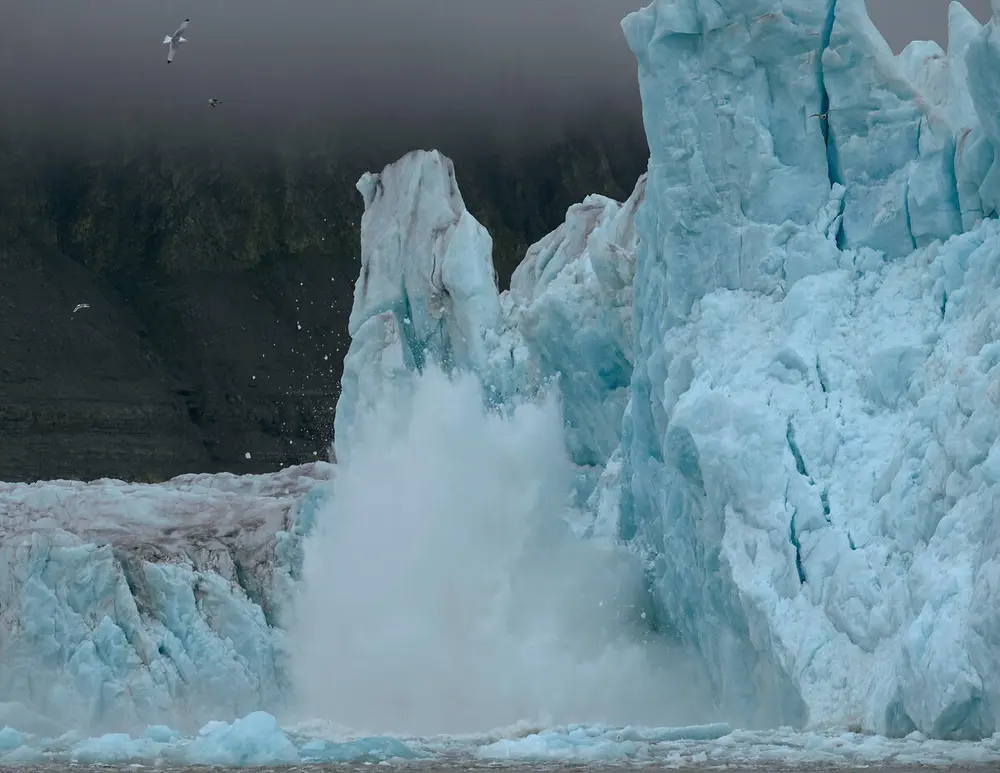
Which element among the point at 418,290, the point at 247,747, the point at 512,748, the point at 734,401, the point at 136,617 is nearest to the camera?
the point at 512,748

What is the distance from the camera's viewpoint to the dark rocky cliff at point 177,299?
199 feet

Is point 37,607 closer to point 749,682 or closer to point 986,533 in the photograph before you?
point 749,682

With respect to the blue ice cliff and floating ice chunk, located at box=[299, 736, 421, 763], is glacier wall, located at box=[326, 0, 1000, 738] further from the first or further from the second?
floating ice chunk, located at box=[299, 736, 421, 763]

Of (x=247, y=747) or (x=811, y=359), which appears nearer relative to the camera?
(x=247, y=747)

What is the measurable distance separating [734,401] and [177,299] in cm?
4860

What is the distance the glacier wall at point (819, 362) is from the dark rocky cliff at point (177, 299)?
37.2 metres

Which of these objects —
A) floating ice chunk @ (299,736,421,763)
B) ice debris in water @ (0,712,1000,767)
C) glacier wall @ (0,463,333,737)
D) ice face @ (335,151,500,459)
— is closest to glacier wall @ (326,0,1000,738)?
ice debris in water @ (0,712,1000,767)

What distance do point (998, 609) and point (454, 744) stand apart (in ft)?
23.1

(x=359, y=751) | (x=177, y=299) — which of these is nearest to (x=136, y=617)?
(x=359, y=751)

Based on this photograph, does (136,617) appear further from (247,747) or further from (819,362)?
(819,362)

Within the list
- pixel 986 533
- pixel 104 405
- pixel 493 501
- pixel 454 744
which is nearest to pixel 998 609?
pixel 986 533

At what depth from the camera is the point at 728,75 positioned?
22.9m

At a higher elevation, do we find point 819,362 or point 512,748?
point 819,362

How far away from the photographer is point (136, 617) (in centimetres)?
2650
